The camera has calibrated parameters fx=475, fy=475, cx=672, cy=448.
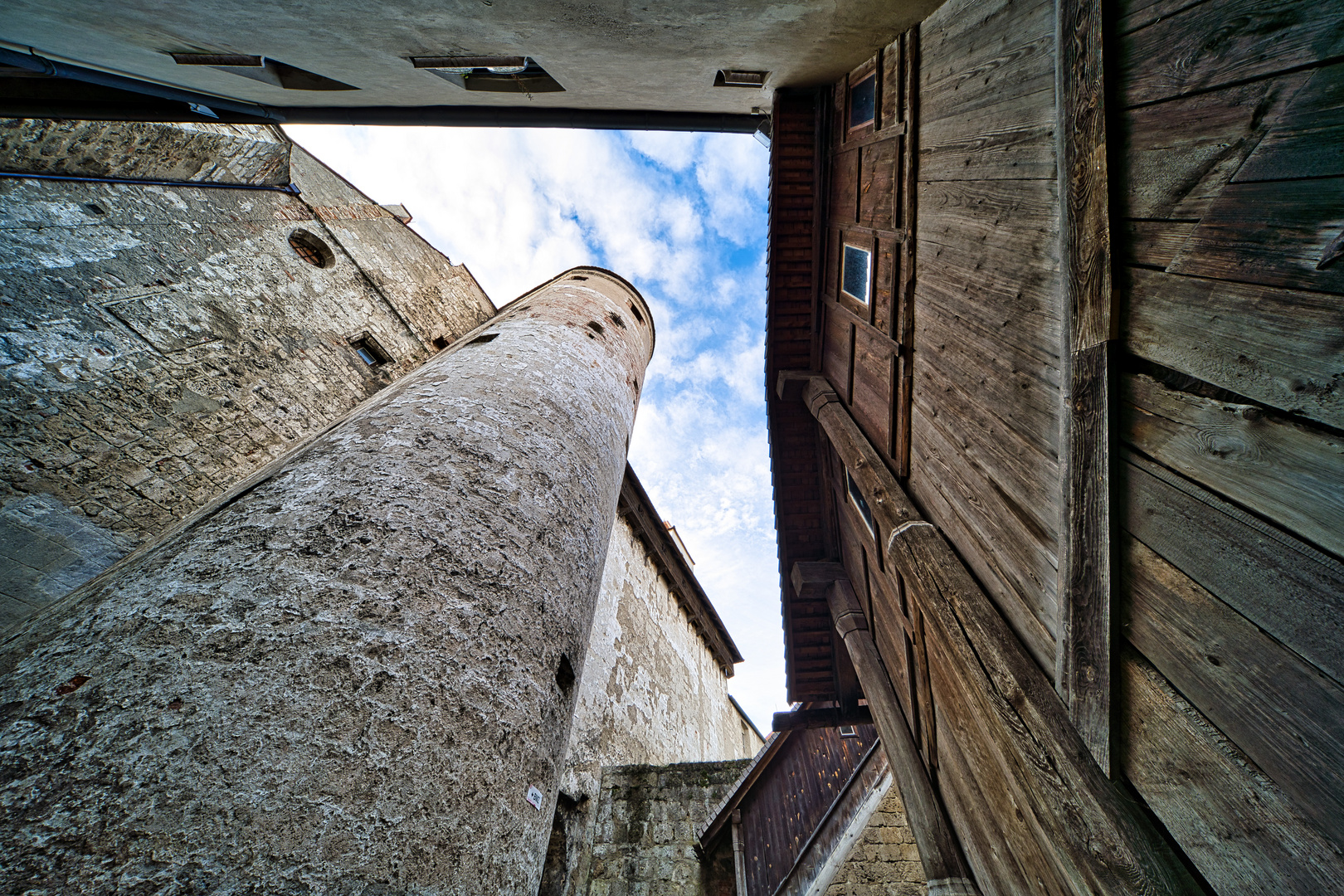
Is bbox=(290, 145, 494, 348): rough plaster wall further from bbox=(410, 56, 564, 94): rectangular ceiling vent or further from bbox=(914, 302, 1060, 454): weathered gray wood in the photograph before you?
bbox=(914, 302, 1060, 454): weathered gray wood

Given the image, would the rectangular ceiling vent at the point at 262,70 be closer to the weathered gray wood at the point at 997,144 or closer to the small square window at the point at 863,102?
the small square window at the point at 863,102

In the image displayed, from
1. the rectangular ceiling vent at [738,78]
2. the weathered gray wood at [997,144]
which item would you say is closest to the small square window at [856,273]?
the weathered gray wood at [997,144]

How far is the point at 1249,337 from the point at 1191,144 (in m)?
0.66

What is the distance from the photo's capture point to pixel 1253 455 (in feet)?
3.90

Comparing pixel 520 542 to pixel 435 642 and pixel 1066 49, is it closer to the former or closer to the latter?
pixel 435 642

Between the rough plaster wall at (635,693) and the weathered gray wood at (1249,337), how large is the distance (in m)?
6.29

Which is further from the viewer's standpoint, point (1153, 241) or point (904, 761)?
point (904, 761)

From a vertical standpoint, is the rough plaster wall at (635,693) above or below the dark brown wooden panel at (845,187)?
below

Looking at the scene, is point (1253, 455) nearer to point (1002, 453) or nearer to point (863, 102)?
point (1002, 453)

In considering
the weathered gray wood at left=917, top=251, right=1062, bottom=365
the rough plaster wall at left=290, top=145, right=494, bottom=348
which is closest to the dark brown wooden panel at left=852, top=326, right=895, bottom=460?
the weathered gray wood at left=917, top=251, right=1062, bottom=365

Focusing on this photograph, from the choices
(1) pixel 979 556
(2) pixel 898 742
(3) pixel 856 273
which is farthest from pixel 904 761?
(3) pixel 856 273

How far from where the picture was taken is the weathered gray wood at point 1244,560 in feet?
3.41

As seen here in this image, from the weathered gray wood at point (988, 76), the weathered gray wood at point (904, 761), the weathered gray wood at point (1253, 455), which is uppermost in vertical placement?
the weathered gray wood at point (988, 76)

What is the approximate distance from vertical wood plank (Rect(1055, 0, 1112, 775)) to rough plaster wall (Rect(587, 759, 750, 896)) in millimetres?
6034
